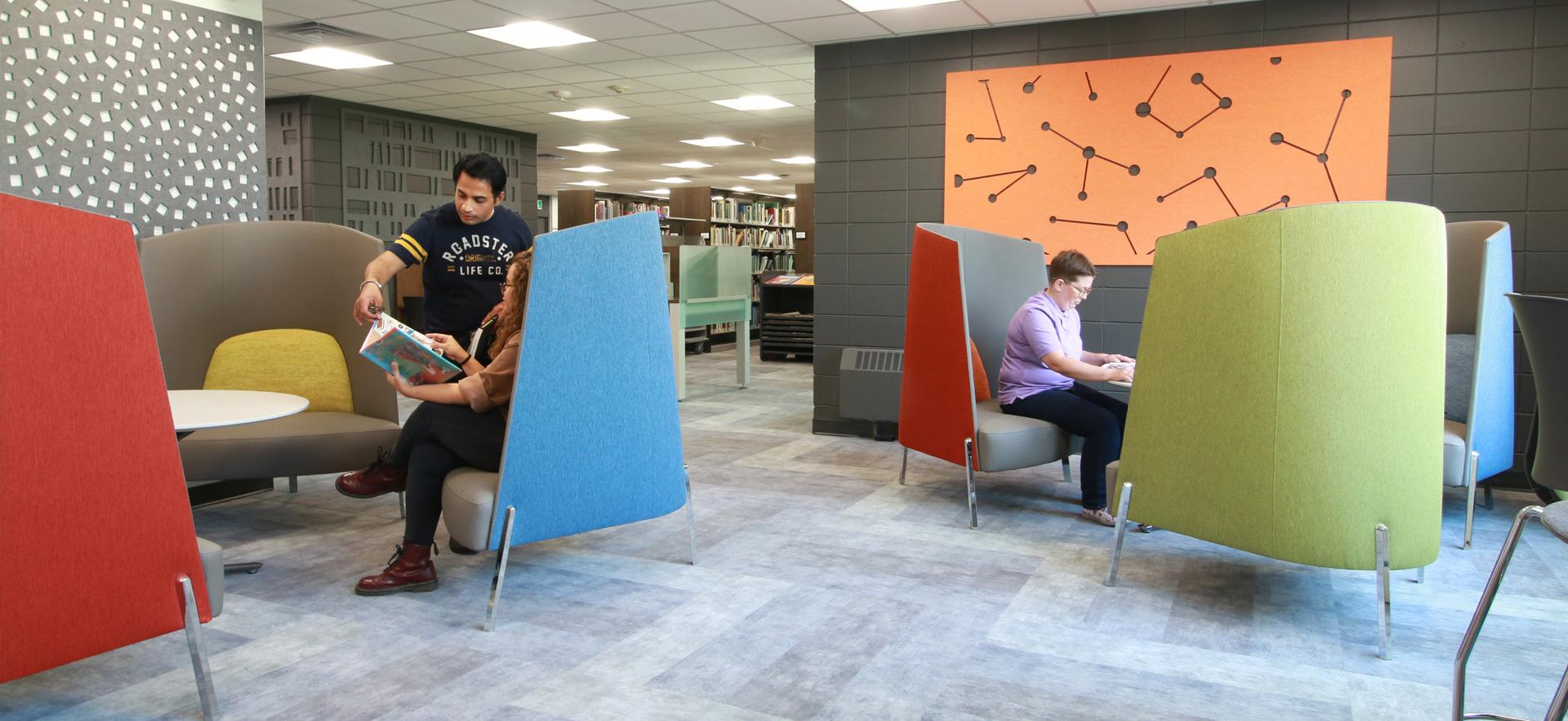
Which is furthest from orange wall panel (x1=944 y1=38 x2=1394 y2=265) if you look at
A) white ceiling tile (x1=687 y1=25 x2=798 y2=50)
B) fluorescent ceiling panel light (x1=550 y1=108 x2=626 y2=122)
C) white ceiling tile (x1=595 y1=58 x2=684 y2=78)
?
fluorescent ceiling panel light (x1=550 y1=108 x2=626 y2=122)

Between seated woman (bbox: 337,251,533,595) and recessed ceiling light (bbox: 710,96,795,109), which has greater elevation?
recessed ceiling light (bbox: 710,96,795,109)

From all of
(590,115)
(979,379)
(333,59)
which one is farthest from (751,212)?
(979,379)

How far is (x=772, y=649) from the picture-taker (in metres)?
2.42

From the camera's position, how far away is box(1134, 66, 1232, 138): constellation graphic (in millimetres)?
5004

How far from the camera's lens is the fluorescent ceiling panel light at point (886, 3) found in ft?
16.4

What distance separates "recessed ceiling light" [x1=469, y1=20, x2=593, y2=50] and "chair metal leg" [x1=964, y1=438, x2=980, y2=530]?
143 inches

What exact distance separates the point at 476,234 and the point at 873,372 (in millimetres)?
2721

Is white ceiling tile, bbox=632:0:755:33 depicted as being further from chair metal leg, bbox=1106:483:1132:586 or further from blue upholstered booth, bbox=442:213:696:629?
chair metal leg, bbox=1106:483:1132:586

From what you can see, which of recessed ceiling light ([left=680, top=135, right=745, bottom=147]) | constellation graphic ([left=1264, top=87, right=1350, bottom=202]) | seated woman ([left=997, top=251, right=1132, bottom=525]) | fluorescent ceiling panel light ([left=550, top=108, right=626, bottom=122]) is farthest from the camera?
recessed ceiling light ([left=680, top=135, right=745, bottom=147])

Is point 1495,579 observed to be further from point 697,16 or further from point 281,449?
point 697,16

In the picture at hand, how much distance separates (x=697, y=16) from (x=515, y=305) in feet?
10.7

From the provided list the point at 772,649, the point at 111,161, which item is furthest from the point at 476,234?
the point at 772,649

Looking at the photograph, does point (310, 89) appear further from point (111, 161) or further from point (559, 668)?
point (559, 668)

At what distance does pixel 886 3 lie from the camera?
5.09 meters
